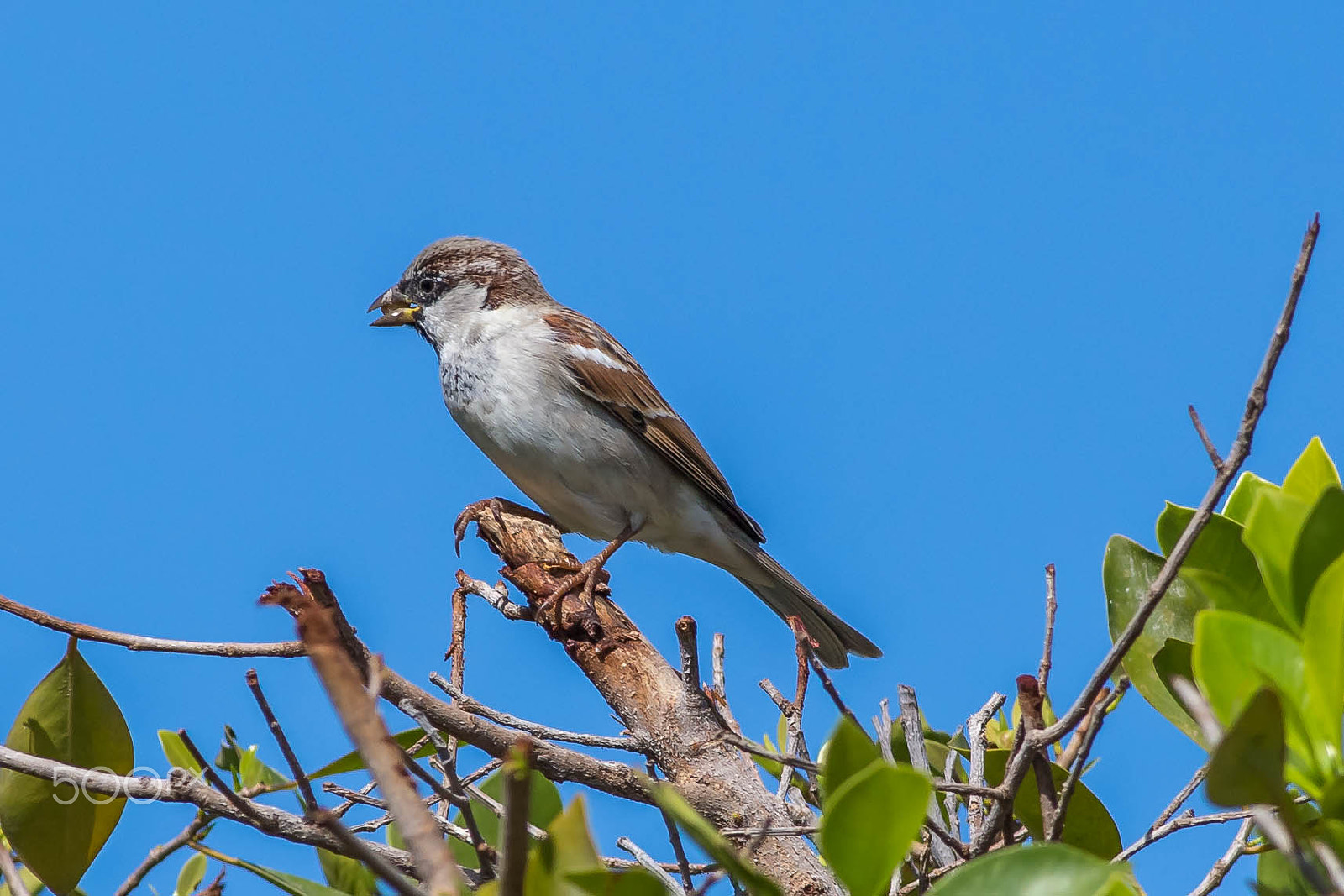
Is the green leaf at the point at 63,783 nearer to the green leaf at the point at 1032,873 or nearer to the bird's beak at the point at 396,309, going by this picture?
the green leaf at the point at 1032,873

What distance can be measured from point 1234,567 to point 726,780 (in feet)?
4.12

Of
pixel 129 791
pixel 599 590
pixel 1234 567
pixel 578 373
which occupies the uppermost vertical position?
pixel 578 373

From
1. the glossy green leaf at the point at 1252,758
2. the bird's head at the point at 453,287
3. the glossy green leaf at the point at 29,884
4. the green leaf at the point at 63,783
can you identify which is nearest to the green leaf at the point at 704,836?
the glossy green leaf at the point at 1252,758

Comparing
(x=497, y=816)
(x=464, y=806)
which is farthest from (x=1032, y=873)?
(x=497, y=816)

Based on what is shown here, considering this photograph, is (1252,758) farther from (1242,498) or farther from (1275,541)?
(1242,498)

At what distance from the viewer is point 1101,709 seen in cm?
146

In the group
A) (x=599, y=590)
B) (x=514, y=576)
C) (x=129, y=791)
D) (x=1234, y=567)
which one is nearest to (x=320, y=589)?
(x=129, y=791)

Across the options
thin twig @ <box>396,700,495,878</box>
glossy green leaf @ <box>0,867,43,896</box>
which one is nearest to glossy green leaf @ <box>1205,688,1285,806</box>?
thin twig @ <box>396,700,495,878</box>

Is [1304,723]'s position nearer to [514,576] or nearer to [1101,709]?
[1101,709]

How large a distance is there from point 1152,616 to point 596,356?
12.4 feet

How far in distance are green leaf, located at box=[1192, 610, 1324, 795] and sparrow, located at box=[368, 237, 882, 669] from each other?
11.5 ft

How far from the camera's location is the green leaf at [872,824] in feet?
3.52

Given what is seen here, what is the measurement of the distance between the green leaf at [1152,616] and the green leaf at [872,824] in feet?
2.14

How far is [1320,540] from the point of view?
139cm
